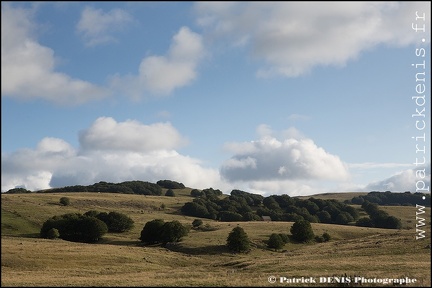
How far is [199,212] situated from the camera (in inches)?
5664

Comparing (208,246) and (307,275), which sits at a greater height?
(307,275)

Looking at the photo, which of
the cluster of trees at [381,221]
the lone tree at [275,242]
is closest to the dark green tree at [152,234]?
the lone tree at [275,242]

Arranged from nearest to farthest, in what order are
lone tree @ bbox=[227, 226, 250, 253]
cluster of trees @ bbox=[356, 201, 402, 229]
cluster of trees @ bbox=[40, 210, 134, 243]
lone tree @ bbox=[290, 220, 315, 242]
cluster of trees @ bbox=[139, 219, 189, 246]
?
lone tree @ bbox=[227, 226, 250, 253] → cluster of trees @ bbox=[139, 219, 189, 246] → cluster of trees @ bbox=[40, 210, 134, 243] → lone tree @ bbox=[290, 220, 315, 242] → cluster of trees @ bbox=[356, 201, 402, 229]

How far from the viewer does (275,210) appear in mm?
156375

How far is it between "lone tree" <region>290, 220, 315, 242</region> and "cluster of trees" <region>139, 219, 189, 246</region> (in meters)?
26.8

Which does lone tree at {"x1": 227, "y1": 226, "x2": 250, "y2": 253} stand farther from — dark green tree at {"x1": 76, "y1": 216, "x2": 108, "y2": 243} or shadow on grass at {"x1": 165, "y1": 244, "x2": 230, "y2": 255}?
dark green tree at {"x1": 76, "y1": 216, "x2": 108, "y2": 243}

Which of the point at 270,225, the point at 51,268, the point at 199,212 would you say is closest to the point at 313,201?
the point at 199,212

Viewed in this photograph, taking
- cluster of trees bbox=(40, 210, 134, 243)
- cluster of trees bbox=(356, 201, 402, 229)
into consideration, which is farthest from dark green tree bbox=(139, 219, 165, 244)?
cluster of trees bbox=(356, 201, 402, 229)

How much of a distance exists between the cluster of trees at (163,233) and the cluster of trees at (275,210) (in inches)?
2091

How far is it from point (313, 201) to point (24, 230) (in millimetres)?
118026

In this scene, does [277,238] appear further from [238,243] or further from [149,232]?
[149,232]

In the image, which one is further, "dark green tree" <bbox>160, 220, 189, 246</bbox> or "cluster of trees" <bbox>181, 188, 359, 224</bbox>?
"cluster of trees" <bbox>181, 188, 359, 224</bbox>

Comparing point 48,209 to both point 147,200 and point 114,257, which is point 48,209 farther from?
point 114,257

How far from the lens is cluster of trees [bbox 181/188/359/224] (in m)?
143
